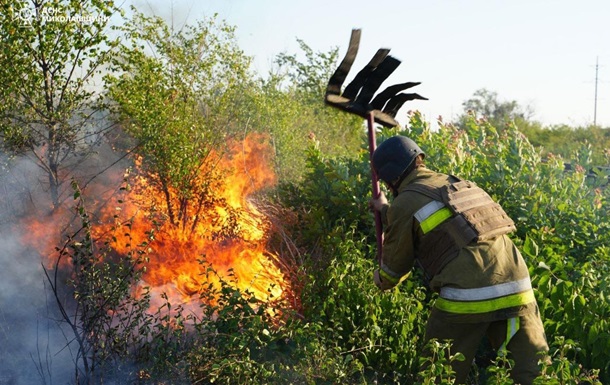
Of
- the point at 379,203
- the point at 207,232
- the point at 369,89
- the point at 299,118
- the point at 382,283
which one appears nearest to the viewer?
the point at 382,283

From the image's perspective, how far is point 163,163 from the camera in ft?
35.9

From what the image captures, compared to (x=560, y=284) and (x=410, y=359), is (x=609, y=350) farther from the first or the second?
(x=410, y=359)

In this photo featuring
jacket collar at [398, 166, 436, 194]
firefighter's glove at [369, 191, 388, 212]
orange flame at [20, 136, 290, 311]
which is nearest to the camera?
jacket collar at [398, 166, 436, 194]

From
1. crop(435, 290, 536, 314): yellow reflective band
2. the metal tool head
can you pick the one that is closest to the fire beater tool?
the metal tool head

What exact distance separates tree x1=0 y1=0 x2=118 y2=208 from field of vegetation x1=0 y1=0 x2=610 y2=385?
26 mm

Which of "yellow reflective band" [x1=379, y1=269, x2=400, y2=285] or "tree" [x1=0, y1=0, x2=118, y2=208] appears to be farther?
"tree" [x1=0, y1=0, x2=118, y2=208]

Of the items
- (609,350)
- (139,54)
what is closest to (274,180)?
(139,54)

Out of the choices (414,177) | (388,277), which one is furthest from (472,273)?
(414,177)

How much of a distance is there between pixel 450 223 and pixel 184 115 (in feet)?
24.3

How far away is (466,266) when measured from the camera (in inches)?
156

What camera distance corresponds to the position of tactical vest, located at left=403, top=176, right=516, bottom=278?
3.98 m

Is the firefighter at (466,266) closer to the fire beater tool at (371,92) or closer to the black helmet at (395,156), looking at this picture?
the black helmet at (395,156)

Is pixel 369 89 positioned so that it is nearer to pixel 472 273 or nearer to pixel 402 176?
pixel 402 176

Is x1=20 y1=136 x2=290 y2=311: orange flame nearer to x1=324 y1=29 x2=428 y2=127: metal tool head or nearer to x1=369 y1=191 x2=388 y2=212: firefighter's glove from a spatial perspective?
x1=369 y1=191 x2=388 y2=212: firefighter's glove
